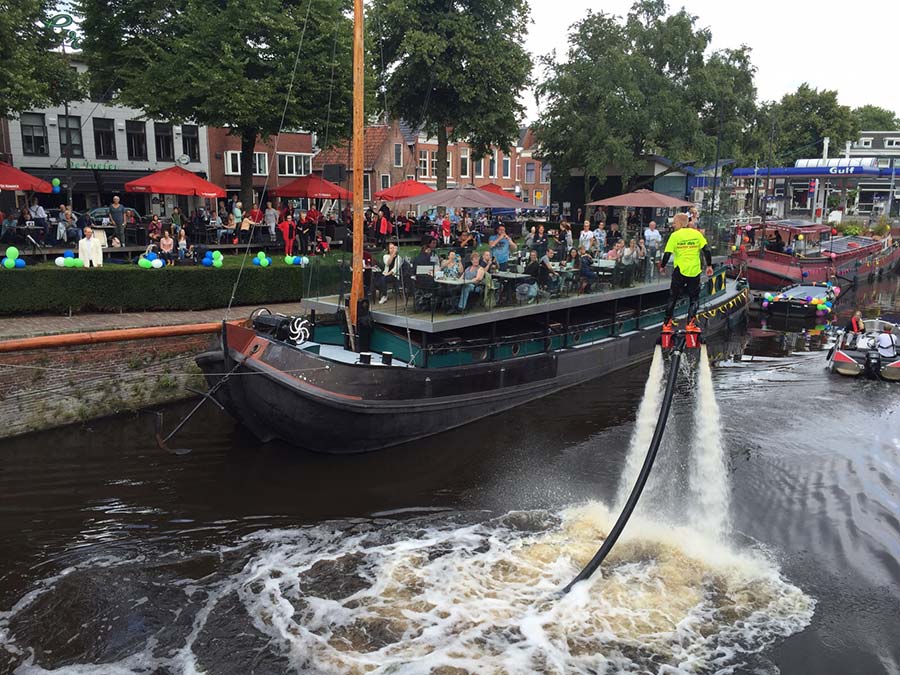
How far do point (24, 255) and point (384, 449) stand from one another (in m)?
11.0

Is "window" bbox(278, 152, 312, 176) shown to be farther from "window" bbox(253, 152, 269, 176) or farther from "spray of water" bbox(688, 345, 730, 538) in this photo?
"spray of water" bbox(688, 345, 730, 538)

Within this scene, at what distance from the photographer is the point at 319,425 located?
1226 centimetres

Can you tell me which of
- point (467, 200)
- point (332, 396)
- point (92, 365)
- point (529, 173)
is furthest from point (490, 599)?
point (529, 173)

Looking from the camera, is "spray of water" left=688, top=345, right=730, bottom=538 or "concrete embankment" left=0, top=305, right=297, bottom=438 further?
"concrete embankment" left=0, top=305, right=297, bottom=438

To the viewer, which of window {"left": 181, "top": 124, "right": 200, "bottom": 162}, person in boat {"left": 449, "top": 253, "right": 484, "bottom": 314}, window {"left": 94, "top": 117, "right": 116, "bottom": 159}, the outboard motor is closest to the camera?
person in boat {"left": 449, "top": 253, "right": 484, "bottom": 314}

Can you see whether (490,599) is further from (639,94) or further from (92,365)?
(639,94)

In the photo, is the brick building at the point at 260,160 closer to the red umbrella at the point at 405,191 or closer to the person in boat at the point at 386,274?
the red umbrella at the point at 405,191

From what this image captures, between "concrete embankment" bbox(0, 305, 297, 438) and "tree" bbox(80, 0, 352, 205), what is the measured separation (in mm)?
7655

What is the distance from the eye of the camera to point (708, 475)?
11.8m

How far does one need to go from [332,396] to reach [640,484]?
5.71 meters

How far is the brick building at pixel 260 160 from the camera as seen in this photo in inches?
1425

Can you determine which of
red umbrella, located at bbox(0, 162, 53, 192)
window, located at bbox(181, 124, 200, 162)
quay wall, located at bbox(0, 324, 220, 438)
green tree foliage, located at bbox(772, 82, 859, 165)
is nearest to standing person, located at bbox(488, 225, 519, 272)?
quay wall, located at bbox(0, 324, 220, 438)

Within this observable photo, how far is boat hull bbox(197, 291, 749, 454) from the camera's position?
475 inches

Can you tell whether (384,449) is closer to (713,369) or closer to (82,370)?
(82,370)
